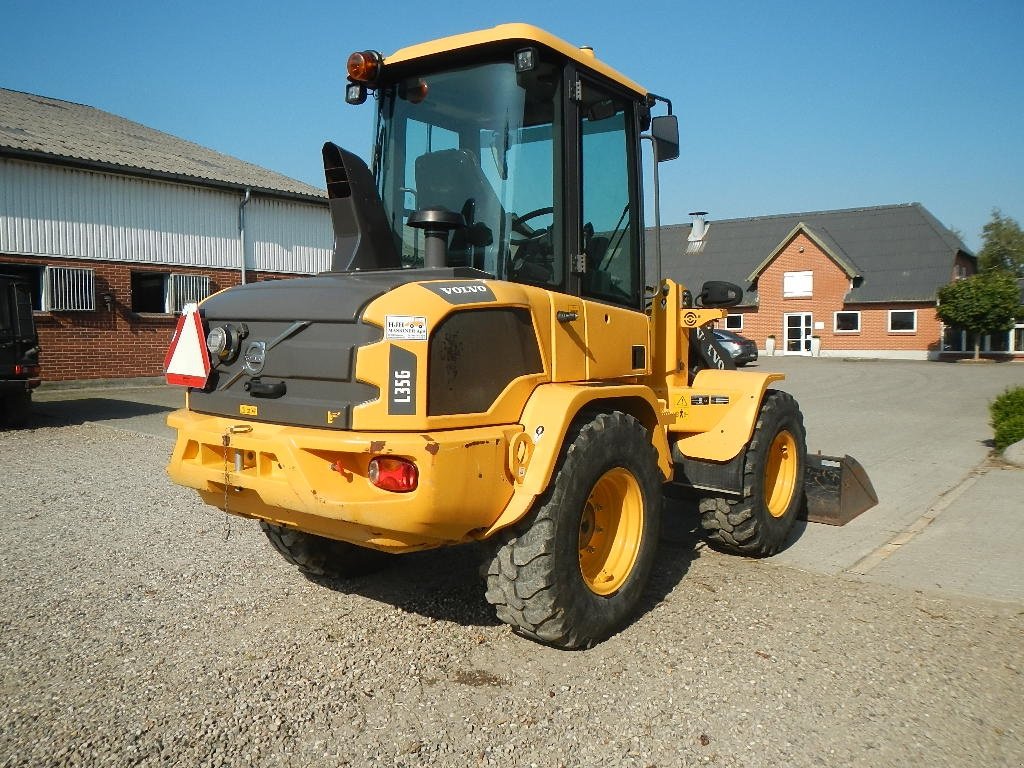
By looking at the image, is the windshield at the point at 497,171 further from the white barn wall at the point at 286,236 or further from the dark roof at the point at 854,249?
the dark roof at the point at 854,249

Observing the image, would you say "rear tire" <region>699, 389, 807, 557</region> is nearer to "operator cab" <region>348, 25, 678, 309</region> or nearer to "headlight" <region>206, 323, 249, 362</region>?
"operator cab" <region>348, 25, 678, 309</region>

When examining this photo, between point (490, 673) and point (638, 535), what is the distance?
3.34 feet

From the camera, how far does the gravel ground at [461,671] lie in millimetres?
2951

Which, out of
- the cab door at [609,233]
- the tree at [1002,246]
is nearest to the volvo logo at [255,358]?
the cab door at [609,233]

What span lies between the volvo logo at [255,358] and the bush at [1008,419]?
357 inches

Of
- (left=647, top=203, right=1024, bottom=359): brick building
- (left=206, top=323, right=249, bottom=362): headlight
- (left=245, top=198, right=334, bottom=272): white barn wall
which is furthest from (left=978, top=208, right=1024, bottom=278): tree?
(left=206, top=323, right=249, bottom=362): headlight

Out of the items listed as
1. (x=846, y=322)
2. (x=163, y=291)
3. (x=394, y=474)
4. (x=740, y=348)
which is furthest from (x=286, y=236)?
(x=846, y=322)

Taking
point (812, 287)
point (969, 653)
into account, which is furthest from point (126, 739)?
point (812, 287)

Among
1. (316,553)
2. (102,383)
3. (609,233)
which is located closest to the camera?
(609,233)

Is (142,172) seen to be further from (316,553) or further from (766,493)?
(766,493)

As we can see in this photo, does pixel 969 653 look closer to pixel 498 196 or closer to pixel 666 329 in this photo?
pixel 666 329

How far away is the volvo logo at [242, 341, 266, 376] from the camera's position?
3561 millimetres

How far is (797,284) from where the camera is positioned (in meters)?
39.8

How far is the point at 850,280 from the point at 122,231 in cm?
3228
